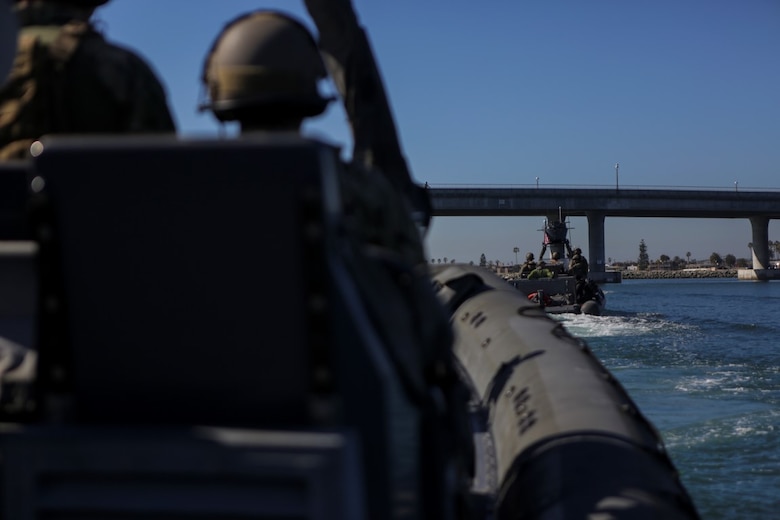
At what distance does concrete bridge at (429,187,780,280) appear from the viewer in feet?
222

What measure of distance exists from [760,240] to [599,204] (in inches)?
855

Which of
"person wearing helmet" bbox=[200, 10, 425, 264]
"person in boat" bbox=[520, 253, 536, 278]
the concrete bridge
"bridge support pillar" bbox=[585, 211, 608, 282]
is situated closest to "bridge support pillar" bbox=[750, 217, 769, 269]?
the concrete bridge

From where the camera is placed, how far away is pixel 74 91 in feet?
10.00

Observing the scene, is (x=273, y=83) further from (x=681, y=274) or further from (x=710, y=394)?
(x=681, y=274)

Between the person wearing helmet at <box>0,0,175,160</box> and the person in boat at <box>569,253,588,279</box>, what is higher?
the person wearing helmet at <box>0,0,175,160</box>

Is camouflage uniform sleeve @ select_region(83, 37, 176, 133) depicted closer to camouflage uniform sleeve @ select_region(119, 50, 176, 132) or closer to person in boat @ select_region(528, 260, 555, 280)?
camouflage uniform sleeve @ select_region(119, 50, 176, 132)

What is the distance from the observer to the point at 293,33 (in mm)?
2910

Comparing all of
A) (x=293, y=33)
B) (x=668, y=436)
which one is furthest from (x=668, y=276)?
(x=293, y=33)

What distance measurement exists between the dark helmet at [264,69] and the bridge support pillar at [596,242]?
2824 inches

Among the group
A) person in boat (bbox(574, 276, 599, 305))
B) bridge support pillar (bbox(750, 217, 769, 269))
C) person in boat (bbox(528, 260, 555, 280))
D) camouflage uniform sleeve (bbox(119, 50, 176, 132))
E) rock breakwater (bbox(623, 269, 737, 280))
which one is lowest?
rock breakwater (bbox(623, 269, 737, 280))

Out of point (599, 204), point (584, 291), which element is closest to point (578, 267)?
point (584, 291)

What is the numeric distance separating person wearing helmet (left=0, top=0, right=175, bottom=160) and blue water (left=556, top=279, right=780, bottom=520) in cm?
860

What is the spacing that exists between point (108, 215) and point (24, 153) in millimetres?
1119

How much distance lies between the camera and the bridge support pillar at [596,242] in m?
73.7
